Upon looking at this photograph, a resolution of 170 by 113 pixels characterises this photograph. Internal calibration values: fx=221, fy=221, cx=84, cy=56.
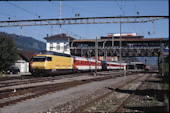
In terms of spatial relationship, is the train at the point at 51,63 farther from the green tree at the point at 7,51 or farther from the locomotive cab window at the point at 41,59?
the green tree at the point at 7,51

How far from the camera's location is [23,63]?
48.2 meters

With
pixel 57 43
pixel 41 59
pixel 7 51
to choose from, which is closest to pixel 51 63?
pixel 41 59

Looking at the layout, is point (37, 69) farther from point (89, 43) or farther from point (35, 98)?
point (89, 43)

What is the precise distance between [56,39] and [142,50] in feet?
116

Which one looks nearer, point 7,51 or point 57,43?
point 7,51

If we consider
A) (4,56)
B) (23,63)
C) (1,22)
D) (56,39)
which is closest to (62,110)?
(1,22)

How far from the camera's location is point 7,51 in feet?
106

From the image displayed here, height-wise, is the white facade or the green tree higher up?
the white facade

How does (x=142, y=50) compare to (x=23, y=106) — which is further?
(x=142, y=50)

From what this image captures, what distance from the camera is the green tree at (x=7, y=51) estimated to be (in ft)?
103

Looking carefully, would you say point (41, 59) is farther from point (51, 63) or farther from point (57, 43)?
point (57, 43)

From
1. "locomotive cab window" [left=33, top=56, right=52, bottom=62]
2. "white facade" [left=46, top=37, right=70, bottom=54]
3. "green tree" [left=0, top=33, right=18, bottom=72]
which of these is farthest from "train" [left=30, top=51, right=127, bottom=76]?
"white facade" [left=46, top=37, right=70, bottom=54]

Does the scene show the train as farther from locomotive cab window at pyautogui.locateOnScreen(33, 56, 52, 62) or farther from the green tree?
the green tree

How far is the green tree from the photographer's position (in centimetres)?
3152
